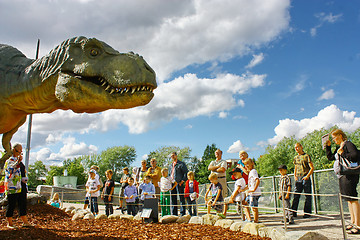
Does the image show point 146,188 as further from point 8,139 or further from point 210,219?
point 8,139

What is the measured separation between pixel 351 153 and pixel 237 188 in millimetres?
2811

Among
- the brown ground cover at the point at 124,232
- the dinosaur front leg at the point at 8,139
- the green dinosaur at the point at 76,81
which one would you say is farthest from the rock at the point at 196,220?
the green dinosaur at the point at 76,81

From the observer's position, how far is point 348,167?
16.0 ft

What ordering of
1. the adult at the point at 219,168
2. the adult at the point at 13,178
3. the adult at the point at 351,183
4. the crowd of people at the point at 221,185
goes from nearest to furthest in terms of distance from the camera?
the adult at the point at 351,183
the crowd of people at the point at 221,185
the adult at the point at 13,178
the adult at the point at 219,168

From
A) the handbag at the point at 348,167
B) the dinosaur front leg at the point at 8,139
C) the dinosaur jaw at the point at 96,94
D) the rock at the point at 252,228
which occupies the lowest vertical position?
the rock at the point at 252,228

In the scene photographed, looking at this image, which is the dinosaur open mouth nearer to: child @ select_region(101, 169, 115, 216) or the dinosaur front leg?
the dinosaur front leg

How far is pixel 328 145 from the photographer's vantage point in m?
5.91

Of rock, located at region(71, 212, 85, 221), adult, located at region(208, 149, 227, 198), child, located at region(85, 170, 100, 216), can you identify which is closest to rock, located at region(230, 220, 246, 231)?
adult, located at region(208, 149, 227, 198)

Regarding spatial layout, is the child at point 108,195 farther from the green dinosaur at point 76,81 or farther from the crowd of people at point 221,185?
the green dinosaur at point 76,81

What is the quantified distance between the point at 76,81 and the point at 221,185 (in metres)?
5.89

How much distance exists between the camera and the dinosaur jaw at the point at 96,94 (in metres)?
2.62

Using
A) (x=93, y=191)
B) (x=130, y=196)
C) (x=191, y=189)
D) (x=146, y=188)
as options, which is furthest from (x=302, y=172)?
(x=93, y=191)

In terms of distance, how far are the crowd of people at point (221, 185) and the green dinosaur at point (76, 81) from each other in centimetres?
267

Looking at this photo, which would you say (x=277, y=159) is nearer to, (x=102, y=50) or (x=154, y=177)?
(x=154, y=177)
